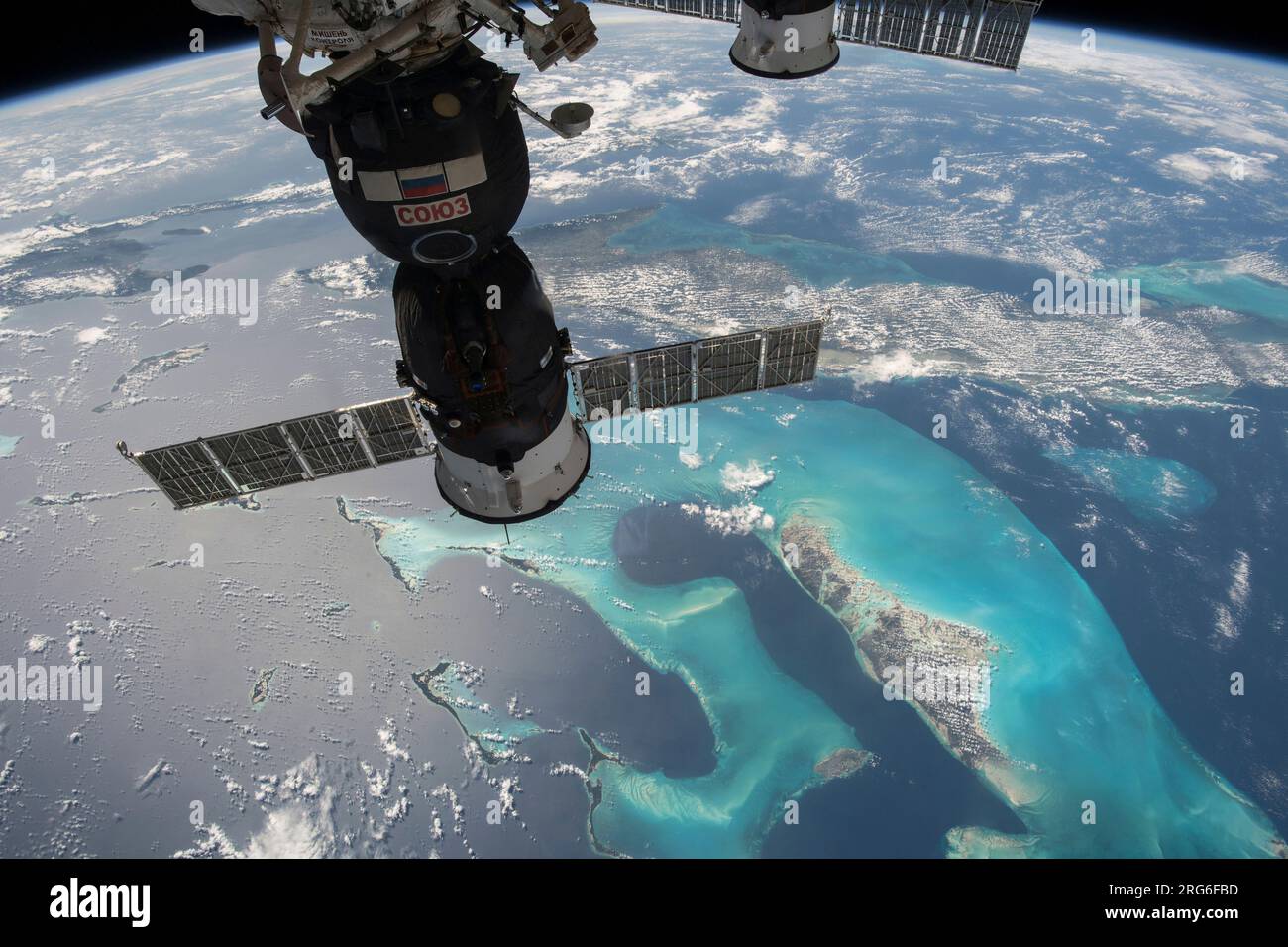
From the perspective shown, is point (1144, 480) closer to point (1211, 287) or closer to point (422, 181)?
point (1211, 287)

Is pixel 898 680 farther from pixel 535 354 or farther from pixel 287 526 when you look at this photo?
pixel 287 526

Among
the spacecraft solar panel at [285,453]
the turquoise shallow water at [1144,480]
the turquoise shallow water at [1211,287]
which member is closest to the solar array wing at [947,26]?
the spacecraft solar panel at [285,453]

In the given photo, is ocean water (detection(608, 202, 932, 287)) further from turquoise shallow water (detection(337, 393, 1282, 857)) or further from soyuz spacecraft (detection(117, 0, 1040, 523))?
soyuz spacecraft (detection(117, 0, 1040, 523))

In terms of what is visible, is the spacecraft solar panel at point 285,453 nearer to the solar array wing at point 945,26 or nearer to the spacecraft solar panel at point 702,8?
the solar array wing at point 945,26

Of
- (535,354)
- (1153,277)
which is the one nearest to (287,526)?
(535,354)

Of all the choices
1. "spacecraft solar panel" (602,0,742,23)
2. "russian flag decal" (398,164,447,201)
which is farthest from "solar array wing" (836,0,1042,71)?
A: "russian flag decal" (398,164,447,201)

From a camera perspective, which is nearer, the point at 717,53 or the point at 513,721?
the point at 513,721
